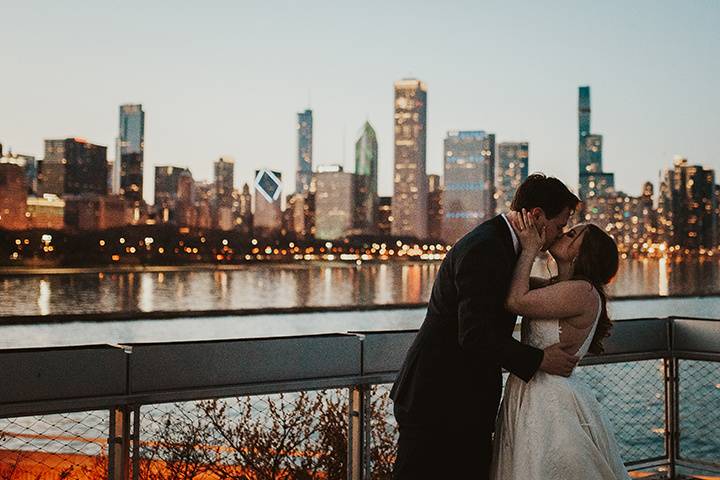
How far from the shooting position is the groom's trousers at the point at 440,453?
2461 mm

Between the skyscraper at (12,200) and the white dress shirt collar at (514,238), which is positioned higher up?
the skyscraper at (12,200)

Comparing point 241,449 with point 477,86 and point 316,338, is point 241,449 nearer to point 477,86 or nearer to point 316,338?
point 316,338

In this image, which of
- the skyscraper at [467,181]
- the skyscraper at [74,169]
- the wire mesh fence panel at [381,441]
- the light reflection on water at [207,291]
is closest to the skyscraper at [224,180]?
the light reflection on water at [207,291]

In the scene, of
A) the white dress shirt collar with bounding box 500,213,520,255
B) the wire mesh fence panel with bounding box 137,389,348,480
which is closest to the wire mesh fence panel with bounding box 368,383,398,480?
the wire mesh fence panel with bounding box 137,389,348,480

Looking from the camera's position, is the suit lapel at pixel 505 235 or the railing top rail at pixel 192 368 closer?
the suit lapel at pixel 505 235

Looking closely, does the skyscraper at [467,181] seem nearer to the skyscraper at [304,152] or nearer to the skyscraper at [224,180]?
the skyscraper at [304,152]

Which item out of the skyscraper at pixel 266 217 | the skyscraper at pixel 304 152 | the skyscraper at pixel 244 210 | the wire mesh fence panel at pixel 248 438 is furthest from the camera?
the skyscraper at pixel 304 152

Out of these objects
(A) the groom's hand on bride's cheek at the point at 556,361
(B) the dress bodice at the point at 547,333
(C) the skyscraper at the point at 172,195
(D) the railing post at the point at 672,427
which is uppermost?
(C) the skyscraper at the point at 172,195

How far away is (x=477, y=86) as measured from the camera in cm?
10988

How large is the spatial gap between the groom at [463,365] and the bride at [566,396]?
77 millimetres

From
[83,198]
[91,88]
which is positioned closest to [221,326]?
[83,198]

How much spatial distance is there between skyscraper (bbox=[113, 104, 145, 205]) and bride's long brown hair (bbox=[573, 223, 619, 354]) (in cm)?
6733

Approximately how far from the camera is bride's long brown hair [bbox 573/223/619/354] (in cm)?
258

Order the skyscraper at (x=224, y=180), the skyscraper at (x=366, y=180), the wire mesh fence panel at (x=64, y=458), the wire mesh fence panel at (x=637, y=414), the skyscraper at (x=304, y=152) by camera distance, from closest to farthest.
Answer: the wire mesh fence panel at (x=64, y=458) < the wire mesh fence panel at (x=637, y=414) < the skyscraper at (x=224, y=180) < the skyscraper at (x=304, y=152) < the skyscraper at (x=366, y=180)
